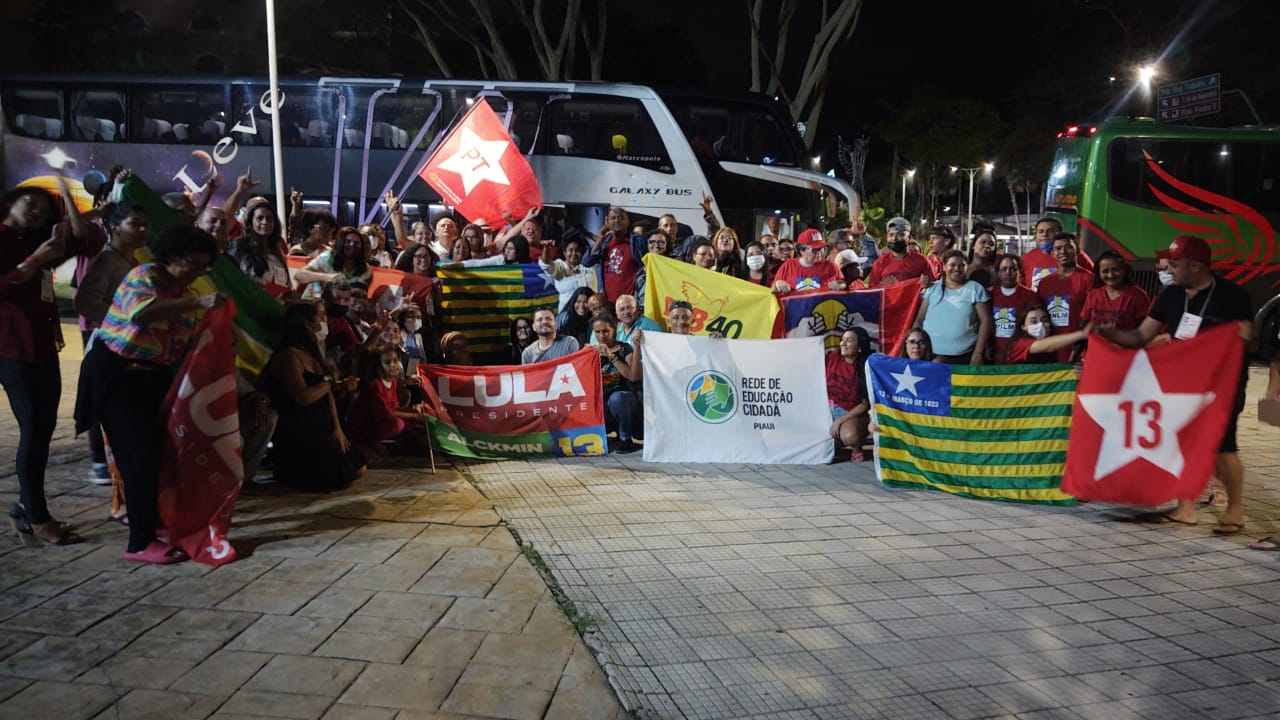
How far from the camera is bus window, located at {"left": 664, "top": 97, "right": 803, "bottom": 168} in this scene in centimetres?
1584

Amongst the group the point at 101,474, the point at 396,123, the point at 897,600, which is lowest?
Result: the point at 897,600

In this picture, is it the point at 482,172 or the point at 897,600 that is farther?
the point at 482,172

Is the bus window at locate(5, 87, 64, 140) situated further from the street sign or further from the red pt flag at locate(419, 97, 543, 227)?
the street sign

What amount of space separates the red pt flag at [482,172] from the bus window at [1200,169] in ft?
33.6

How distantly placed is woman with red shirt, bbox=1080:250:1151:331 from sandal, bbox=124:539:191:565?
6304mm

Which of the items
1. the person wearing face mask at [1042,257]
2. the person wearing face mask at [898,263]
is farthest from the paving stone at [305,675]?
the person wearing face mask at [1042,257]

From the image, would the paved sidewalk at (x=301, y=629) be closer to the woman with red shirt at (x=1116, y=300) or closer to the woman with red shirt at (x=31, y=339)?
the woman with red shirt at (x=31, y=339)

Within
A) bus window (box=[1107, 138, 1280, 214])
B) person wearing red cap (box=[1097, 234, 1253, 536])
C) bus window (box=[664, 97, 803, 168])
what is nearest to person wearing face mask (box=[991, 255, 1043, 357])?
person wearing red cap (box=[1097, 234, 1253, 536])

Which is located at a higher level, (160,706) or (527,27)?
(527,27)

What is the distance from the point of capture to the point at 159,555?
4.58 m

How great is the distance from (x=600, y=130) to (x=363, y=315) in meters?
9.27

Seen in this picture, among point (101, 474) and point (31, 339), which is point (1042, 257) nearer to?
point (101, 474)

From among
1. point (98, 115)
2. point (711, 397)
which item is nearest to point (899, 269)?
point (711, 397)

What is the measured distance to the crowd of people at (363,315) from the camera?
182 inches
